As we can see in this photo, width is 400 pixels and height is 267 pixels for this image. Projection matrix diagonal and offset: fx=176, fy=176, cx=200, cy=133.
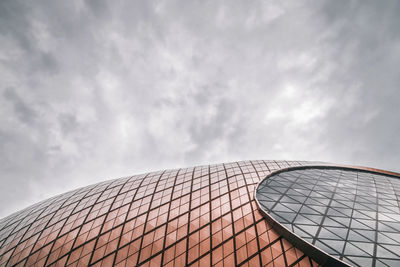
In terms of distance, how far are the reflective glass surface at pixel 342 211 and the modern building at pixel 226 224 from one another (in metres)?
0.07

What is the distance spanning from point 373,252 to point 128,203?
20.0m

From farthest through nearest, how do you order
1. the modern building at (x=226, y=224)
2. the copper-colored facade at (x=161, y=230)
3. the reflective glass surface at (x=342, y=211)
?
the copper-colored facade at (x=161, y=230)
the modern building at (x=226, y=224)
the reflective glass surface at (x=342, y=211)

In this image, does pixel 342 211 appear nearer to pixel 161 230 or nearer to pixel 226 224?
pixel 226 224

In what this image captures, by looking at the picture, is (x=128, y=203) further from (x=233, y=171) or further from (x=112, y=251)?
(x=233, y=171)

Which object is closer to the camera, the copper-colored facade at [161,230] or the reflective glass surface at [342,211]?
the reflective glass surface at [342,211]

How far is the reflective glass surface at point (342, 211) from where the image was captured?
9781 mm

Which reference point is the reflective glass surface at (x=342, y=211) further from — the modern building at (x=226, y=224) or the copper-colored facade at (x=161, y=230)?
the copper-colored facade at (x=161, y=230)

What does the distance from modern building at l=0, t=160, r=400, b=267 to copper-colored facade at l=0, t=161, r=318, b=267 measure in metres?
0.07

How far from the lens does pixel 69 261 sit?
14.6m

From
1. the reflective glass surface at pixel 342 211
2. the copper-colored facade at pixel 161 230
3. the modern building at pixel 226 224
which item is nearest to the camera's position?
the reflective glass surface at pixel 342 211

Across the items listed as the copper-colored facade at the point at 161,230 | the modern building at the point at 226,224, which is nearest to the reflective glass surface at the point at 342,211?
the modern building at the point at 226,224

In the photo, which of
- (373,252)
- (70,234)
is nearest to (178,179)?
(70,234)

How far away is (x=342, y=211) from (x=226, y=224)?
9167 millimetres

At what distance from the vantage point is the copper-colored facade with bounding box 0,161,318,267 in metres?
11.7
